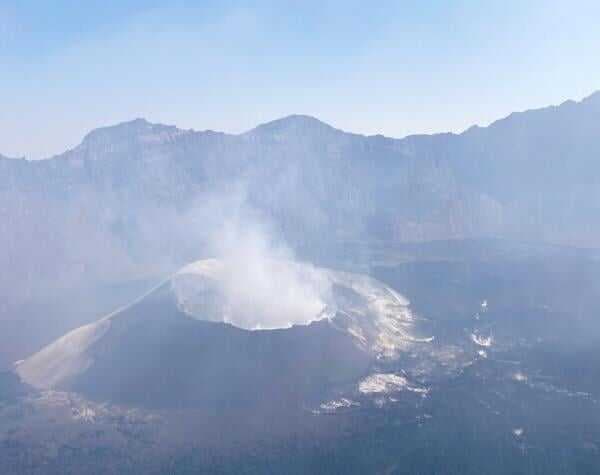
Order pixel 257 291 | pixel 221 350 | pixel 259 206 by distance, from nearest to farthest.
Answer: pixel 221 350, pixel 257 291, pixel 259 206

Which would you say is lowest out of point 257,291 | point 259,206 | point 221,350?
point 221,350

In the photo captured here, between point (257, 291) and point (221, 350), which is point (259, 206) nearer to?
point (257, 291)

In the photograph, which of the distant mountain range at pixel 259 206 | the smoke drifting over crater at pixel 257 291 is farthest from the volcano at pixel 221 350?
the distant mountain range at pixel 259 206

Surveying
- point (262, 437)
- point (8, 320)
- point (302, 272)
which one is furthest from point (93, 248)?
point (262, 437)

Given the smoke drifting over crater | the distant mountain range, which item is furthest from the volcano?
the distant mountain range

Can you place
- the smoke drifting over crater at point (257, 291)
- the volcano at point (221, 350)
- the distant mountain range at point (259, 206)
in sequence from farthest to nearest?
the distant mountain range at point (259, 206), the smoke drifting over crater at point (257, 291), the volcano at point (221, 350)

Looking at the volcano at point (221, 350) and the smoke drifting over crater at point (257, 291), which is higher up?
the smoke drifting over crater at point (257, 291)

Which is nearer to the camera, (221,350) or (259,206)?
(221,350)

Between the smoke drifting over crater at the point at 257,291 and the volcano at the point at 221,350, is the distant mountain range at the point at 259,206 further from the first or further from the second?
the volcano at the point at 221,350

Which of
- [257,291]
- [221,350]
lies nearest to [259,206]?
[257,291]

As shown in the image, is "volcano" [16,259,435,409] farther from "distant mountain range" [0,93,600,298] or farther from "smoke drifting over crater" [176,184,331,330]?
"distant mountain range" [0,93,600,298]

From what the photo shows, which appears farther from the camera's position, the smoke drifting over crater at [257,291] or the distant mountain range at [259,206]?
the distant mountain range at [259,206]

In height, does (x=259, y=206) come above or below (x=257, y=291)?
above
